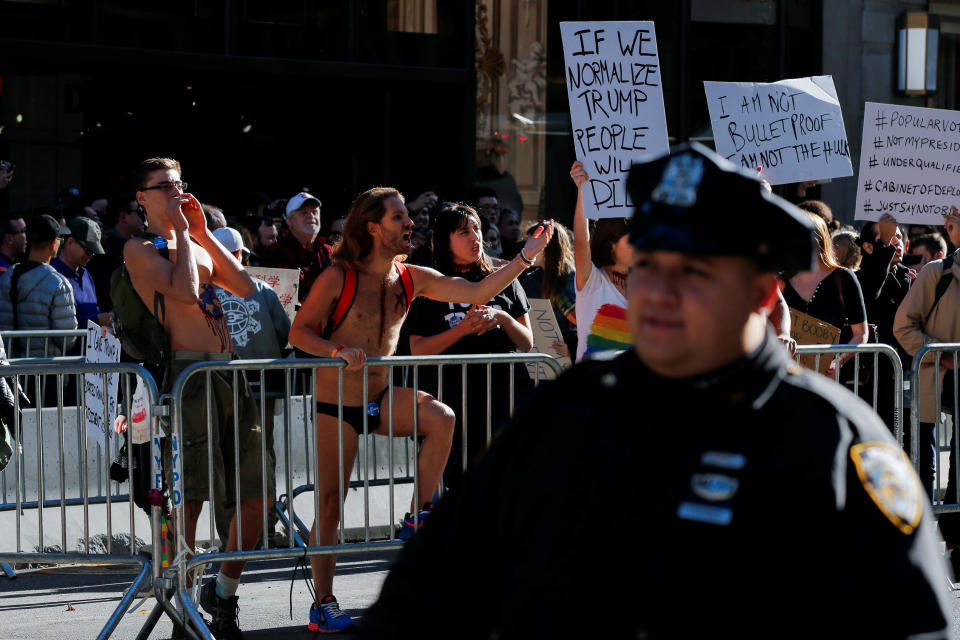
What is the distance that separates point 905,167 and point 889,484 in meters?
6.95

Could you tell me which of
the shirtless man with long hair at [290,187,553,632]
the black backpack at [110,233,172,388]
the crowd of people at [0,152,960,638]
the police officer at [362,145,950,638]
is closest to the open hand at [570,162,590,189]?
the crowd of people at [0,152,960,638]

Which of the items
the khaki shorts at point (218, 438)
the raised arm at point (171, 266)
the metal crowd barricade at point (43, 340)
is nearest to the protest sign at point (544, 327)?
the khaki shorts at point (218, 438)

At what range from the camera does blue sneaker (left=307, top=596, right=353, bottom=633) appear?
19.5 ft

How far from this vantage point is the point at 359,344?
6152mm

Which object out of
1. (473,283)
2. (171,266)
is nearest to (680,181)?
(171,266)

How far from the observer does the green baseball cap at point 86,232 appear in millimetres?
10789

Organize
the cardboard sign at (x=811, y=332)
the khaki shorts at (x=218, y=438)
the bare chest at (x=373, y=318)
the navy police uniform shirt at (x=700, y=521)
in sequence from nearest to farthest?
the navy police uniform shirt at (x=700, y=521)
the khaki shorts at (x=218, y=438)
the bare chest at (x=373, y=318)
the cardboard sign at (x=811, y=332)

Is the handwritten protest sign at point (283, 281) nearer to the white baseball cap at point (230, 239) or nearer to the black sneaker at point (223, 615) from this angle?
the white baseball cap at point (230, 239)

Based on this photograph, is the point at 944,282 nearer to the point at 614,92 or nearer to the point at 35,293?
the point at 614,92

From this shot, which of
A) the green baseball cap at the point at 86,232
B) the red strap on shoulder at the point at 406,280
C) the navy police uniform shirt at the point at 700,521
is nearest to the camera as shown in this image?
the navy police uniform shirt at the point at 700,521

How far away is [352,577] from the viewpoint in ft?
23.9

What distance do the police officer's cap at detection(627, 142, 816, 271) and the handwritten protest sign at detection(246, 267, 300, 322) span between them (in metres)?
5.96

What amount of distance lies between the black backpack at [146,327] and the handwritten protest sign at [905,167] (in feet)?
15.4

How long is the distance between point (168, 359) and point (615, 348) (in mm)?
1980
